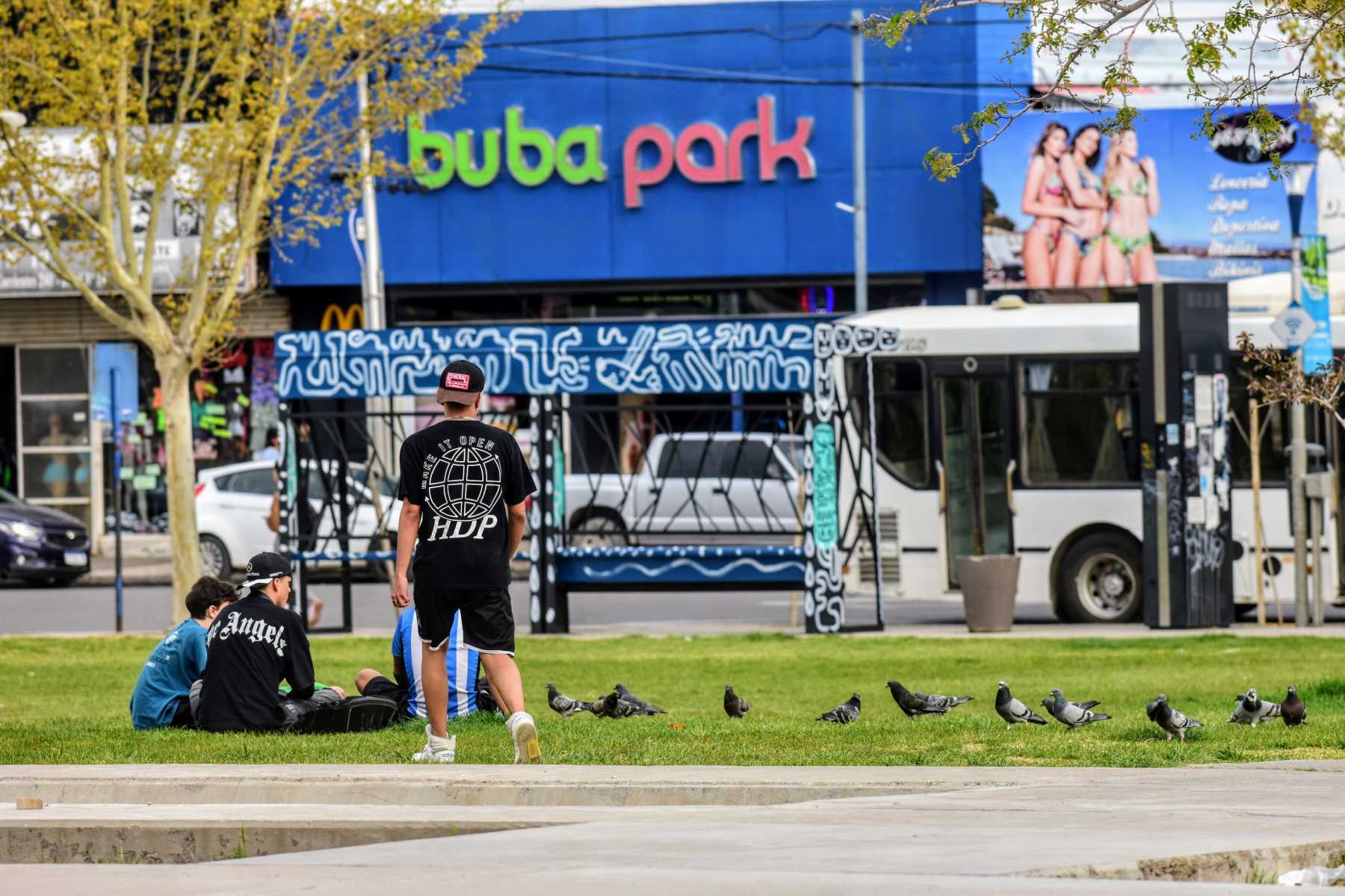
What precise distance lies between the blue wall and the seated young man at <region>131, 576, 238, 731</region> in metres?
20.8

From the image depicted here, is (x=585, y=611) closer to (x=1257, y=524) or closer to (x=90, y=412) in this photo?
(x=1257, y=524)

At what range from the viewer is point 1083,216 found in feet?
99.0

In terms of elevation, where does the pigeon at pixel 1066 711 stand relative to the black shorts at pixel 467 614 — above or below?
below

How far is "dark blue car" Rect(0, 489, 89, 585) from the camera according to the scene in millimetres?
28031

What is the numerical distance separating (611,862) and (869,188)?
2491cm

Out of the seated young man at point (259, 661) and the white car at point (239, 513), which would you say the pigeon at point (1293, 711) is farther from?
the white car at point (239, 513)

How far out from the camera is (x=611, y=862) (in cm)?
650

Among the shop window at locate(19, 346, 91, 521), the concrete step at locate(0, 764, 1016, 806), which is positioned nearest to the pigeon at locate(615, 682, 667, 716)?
the concrete step at locate(0, 764, 1016, 806)

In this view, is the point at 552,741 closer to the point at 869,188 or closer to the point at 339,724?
the point at 339,724

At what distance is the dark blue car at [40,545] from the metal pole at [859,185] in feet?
35.5

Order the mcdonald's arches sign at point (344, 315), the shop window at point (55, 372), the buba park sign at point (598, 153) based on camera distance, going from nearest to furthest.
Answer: the buba park sign at point (598, 153) → the mcdonald's arches sign at point (344, 315) → the shop window at point (55, 372)

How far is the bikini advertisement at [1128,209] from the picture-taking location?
30.1 metres

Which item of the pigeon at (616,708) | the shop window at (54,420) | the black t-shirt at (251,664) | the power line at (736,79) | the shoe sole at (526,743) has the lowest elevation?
the pigeon at (616,708)

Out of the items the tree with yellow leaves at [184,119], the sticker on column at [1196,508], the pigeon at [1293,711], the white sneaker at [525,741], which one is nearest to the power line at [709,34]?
the tree with yellow leaves at [184,119]
